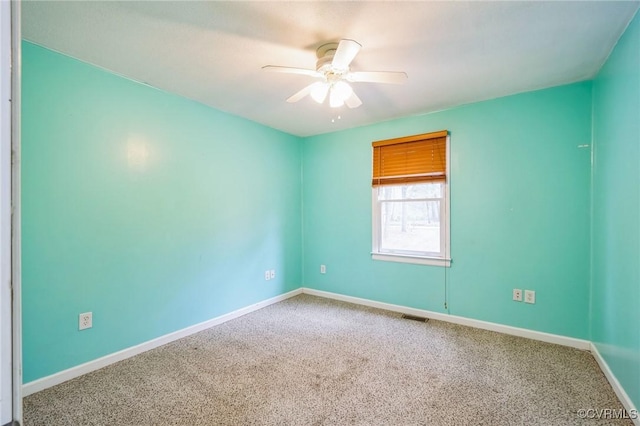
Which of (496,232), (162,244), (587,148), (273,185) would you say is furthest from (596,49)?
(162,244)

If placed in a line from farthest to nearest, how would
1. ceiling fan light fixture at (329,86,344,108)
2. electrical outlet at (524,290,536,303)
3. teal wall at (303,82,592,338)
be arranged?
electrical outlet at (524,290,536,303), teal wall at (303,82,592,338), ceiling fan light fixture at (329,86,344,108)

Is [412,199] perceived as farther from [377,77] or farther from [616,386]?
[616,386]

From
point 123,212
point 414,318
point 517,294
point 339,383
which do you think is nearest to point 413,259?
point 414,318

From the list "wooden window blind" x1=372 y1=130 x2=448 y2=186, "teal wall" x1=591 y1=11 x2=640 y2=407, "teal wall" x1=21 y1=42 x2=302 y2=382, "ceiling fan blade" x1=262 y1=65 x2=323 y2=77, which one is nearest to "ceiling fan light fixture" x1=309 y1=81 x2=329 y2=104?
"ceiling fan blade" x1=262 y1=65 x2=323 y2=77

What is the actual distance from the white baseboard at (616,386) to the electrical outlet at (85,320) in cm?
356

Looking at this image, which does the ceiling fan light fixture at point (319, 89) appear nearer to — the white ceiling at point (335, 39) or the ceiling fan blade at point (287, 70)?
the ceiling fan blade at point (287, 70)

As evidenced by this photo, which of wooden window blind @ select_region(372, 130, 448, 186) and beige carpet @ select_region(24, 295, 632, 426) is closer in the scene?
beige carpet @ select_region(24, 295, 632, 426)

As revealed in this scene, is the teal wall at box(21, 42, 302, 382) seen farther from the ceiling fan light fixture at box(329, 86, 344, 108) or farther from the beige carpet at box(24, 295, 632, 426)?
the ceiling fan light fixture at box(329, 86, 344, 108)

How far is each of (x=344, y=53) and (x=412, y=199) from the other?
2.12m

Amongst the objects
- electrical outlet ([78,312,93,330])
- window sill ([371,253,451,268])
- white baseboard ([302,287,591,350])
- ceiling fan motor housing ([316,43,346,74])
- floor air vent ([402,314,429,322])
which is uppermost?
ceiling fan motor housing ([316,43,346,74])

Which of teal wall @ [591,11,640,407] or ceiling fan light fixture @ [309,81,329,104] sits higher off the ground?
ceiling fan light fixture @ [309,81,329,104]

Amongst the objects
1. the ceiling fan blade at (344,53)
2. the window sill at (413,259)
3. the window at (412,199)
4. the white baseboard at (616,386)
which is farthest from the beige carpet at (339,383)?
the ceiling fan blade at (344,53)

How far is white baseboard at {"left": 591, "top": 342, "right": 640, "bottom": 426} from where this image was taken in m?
1.67

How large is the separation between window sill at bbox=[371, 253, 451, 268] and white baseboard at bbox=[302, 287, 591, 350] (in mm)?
544
